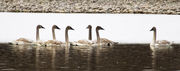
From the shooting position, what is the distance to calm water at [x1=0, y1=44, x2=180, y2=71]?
16047 millimetres

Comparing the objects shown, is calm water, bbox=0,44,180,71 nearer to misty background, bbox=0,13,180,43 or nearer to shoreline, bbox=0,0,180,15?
misty background, bbox=0,13,180,43

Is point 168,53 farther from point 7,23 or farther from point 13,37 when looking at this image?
point 7,23

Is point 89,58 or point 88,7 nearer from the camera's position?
point 89,58

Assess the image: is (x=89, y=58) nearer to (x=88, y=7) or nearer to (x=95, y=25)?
(x=95, y=25)

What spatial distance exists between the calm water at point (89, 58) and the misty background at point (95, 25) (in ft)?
13.5

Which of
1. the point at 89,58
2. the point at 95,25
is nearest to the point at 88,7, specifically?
the point at 95,25

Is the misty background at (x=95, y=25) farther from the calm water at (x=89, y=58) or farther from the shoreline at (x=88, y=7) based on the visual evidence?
the calm water at (x=89, y=58)

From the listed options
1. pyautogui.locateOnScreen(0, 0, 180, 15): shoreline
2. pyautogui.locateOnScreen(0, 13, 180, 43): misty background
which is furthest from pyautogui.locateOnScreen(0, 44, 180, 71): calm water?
pyautogui.locateOnScreen(0, 0, 180, 15): shoreline

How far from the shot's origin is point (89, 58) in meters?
18.4

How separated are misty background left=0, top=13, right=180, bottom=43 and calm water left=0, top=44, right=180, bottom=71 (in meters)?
4.10

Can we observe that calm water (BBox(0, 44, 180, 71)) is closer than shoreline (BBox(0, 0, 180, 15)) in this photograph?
Yes

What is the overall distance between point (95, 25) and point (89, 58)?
1415cm

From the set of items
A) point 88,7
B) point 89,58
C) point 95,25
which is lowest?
point 89,58

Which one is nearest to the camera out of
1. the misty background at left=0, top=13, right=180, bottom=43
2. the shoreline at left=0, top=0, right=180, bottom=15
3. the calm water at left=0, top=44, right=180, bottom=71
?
the calm water at left=0, top=44, right=180, bottom=71
